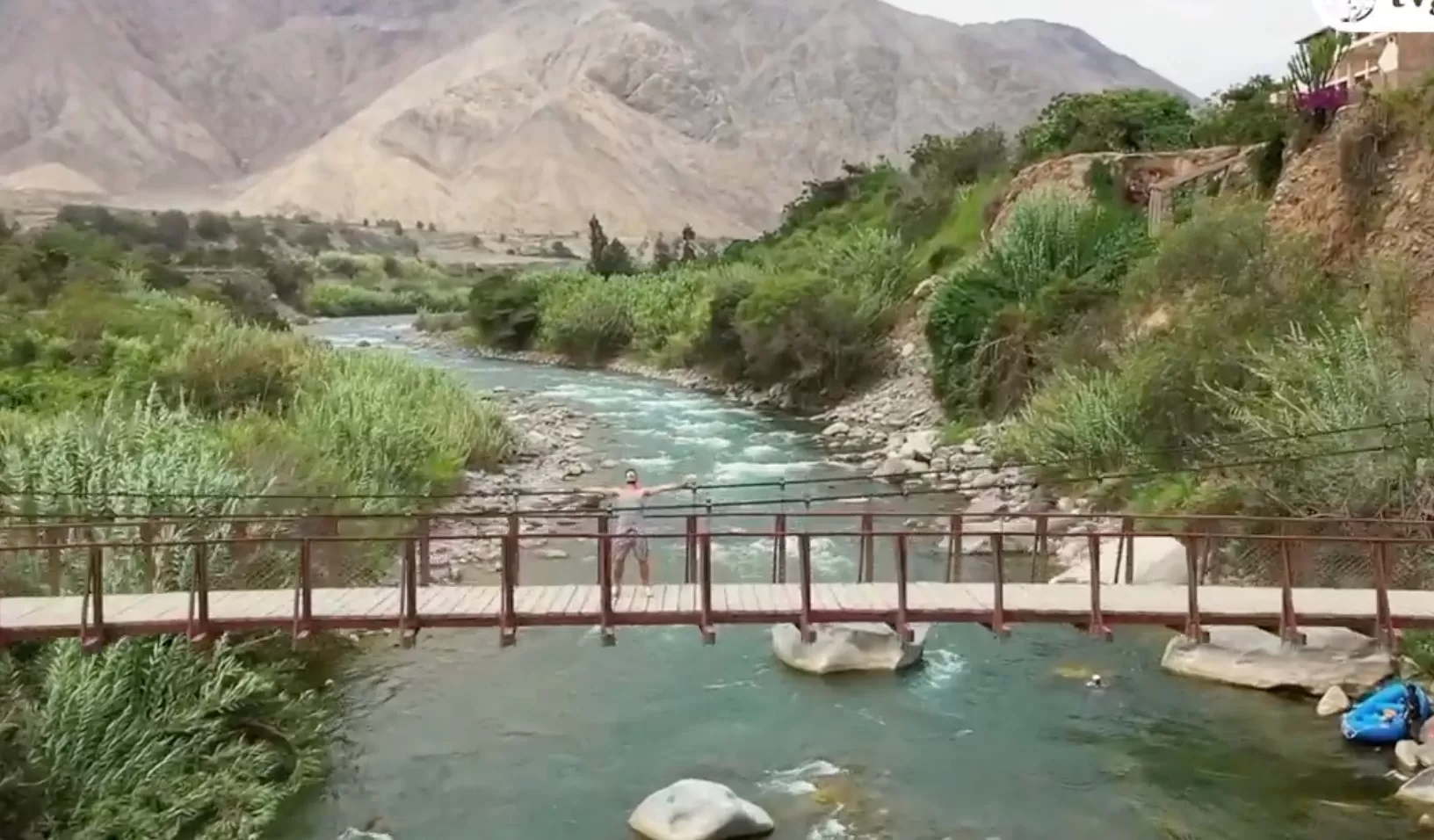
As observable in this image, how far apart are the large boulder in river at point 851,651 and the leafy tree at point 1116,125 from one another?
69.8ft

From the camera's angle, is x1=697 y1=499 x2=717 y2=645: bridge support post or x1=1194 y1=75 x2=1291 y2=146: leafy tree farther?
x1=1194 y1=75 x2=1291 y2=146: leafy tree

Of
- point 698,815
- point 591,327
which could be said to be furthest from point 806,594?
point 591,327

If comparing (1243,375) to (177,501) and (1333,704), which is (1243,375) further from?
(177,501)

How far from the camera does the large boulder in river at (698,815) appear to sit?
9234 mm

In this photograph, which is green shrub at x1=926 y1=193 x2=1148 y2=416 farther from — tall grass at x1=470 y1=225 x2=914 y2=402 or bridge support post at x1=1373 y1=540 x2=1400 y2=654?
bridge support post at x1=1373 y1=540 x2=1400 y2=654

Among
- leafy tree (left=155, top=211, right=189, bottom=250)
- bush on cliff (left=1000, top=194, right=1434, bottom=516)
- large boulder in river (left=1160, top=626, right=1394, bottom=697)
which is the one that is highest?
leafy tree (left=155, top=211, right=189, bottom=250)

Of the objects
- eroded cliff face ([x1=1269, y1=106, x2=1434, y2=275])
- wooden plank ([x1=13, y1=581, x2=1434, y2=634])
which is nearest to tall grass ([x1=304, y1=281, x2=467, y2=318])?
→ eroded cliff face ([x1=1269, y1=106, x2=1434, y2=275])

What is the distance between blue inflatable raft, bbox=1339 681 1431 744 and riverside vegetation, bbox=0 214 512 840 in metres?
7.98

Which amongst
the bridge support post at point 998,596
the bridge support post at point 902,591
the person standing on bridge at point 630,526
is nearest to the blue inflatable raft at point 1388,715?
the bridge support post at point 998,596

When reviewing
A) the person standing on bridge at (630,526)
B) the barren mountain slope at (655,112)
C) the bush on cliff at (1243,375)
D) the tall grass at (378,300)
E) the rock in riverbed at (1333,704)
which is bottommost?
the rock in riverbed at (1333,704)

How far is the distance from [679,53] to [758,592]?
4807 inches

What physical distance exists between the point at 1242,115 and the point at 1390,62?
782cm

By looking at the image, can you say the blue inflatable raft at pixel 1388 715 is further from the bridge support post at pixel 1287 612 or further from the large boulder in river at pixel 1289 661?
the bridge support post at pixel 1287 612

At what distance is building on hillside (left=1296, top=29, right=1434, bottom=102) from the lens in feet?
62.1
